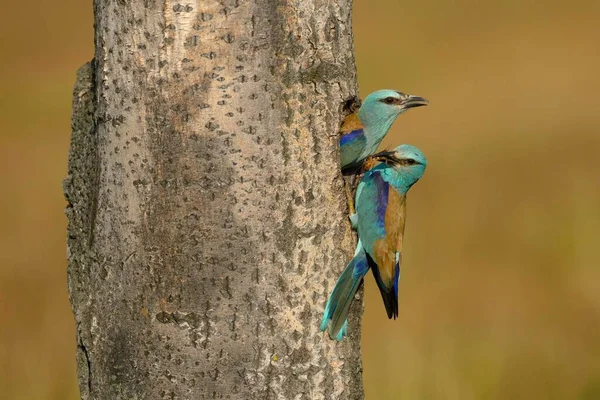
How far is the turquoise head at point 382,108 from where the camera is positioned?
382cm

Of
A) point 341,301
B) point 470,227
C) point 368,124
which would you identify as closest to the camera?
point 341,301

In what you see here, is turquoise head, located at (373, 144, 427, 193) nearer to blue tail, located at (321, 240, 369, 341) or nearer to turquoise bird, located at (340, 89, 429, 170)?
turquoise bird, located at (340, 89, 429, 170)

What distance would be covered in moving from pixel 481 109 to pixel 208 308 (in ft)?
37.5

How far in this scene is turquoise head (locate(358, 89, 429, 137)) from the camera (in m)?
3.82

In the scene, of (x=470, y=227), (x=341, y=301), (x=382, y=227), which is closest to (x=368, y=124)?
(x=382, y=227)

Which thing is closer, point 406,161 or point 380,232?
point 380,232

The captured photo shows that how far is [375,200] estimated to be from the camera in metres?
3.76

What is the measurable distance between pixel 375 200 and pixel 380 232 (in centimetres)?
14

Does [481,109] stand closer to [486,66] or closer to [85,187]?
[486,66]

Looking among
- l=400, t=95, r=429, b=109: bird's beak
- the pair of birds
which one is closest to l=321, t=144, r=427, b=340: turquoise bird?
the pair of birds

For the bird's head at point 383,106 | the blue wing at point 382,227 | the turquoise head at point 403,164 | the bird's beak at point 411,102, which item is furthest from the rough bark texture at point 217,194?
the bird's beak at point 411,102

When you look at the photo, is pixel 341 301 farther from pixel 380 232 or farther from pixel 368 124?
pixel 368 124

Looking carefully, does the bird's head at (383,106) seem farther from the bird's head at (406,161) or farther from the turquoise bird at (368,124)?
the bird's head at (406,161)

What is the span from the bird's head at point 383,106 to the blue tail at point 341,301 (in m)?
0.71
